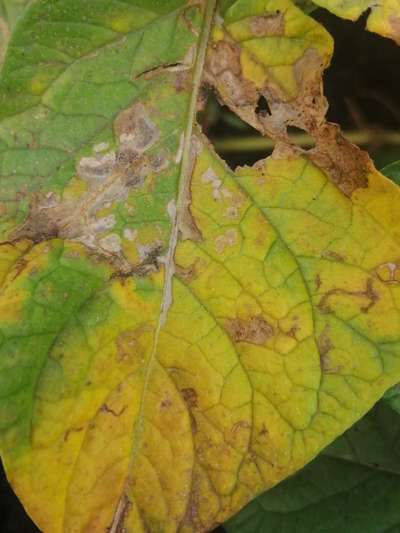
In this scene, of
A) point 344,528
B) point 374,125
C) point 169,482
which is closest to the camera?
point 169,482

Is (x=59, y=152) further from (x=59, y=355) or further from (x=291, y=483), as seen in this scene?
(x=291, y=483)

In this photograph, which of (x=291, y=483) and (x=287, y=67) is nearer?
(x=287, y=67)

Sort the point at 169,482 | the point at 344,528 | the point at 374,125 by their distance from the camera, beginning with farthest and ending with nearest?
1. the point at 374,125
2. the point at 344,528
3. the point at 169,482

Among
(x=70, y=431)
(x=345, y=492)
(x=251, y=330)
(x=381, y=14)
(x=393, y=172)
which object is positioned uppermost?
(x=381, y=14)

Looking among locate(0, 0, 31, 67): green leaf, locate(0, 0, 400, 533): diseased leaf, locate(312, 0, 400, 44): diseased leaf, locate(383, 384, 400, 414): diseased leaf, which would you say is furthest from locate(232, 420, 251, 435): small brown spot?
locate(0, 0, 31, 67): green leaf

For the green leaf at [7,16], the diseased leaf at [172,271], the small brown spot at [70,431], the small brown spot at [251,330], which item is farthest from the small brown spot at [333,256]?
the green leaf at [7,16]

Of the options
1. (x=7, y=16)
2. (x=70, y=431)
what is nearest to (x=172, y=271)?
(x=70, y=431)

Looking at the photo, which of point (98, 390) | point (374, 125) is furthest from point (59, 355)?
point (374, 125)

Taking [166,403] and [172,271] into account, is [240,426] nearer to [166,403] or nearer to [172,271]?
[166,403]
